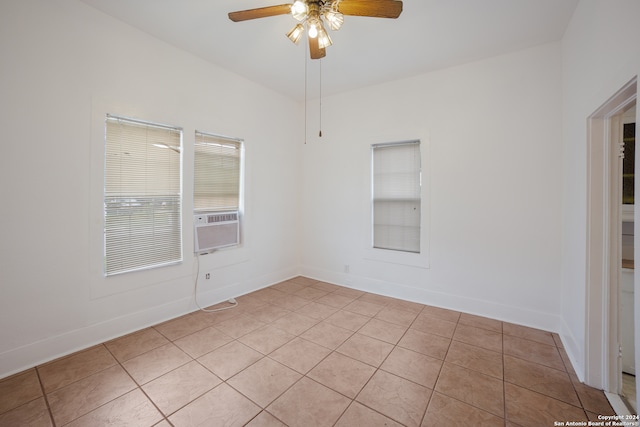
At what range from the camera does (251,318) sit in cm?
304

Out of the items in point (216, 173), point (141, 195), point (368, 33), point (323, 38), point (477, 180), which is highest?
point (368, 33)

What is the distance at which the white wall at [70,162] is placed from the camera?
80.3 inches

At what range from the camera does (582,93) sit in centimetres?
211

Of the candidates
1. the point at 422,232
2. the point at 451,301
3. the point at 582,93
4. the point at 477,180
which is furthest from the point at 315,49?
the point at 451,301

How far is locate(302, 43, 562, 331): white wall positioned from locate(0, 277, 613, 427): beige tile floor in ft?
1.58

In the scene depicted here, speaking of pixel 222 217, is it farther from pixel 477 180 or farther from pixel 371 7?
pixel 477 180

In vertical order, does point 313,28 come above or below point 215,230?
above

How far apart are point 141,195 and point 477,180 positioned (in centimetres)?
379

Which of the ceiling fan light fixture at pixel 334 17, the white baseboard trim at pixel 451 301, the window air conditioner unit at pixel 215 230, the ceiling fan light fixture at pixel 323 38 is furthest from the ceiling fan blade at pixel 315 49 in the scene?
the white baseboard trim at pixel 451 301

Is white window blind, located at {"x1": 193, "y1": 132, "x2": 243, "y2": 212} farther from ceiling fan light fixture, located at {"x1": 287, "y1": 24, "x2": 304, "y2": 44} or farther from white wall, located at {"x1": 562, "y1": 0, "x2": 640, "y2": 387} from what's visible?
white wall, located at {"x1": 562, "y1": 0, "x2": 640, "y2": 387}

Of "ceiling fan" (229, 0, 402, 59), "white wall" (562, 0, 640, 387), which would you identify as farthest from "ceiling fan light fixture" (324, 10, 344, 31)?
"white wall" (562, 0, 640, 387)

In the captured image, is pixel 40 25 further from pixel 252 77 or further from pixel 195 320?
pixel 195 320

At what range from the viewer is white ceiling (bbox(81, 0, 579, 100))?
2314 millimetres

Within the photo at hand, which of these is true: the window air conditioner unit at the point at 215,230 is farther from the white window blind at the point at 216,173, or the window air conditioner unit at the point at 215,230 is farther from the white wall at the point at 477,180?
the white wall at the point at 477,180
